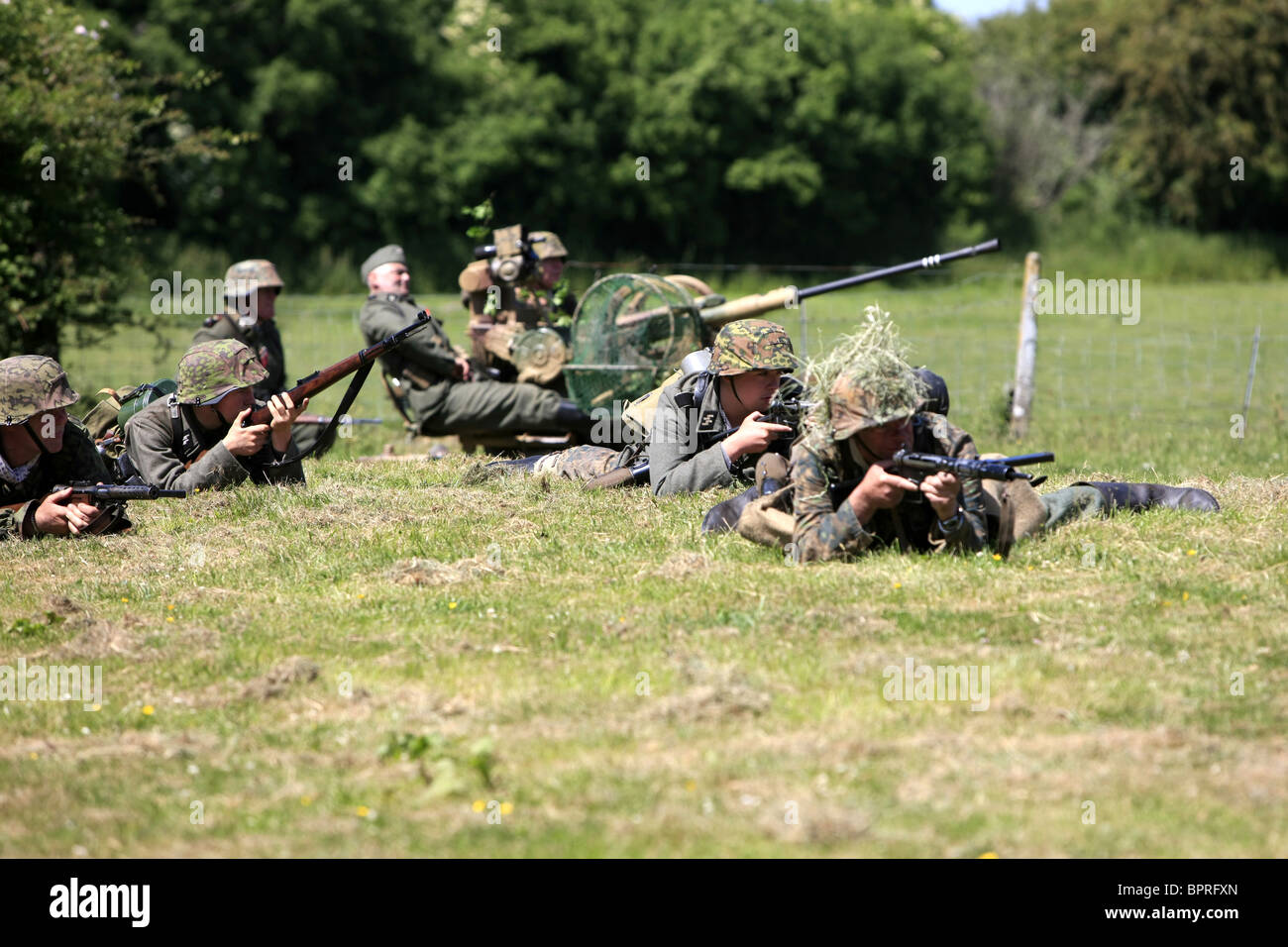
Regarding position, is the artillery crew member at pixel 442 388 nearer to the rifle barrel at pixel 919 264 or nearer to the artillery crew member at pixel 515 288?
the artillery crew member at pixel 515 288

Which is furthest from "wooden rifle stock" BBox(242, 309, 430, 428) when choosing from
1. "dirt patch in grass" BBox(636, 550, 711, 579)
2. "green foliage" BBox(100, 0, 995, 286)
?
"green foliage" BBox(100, 0, 995, 286)

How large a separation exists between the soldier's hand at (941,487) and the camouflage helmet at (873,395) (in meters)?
0.31

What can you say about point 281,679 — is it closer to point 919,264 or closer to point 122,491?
point 122,491

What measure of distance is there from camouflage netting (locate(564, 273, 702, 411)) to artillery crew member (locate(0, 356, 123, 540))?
4.30 meters

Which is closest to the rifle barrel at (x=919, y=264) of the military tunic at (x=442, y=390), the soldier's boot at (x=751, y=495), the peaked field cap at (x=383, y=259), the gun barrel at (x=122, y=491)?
the military tunic at (x=442, y=390)

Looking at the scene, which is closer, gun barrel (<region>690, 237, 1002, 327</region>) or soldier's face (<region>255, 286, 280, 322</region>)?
gun barrel (<region>690, 237, 1002, 327</region>)

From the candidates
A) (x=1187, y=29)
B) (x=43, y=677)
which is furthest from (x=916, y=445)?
(x=1187, y=29)

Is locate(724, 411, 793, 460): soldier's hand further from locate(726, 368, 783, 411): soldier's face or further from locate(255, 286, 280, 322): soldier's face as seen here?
locate(255, 286, 280, 322): soldier's face

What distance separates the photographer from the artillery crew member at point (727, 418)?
26.5ft

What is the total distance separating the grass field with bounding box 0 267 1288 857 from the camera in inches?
183

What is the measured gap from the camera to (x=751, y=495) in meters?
7.83

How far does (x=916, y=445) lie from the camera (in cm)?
684

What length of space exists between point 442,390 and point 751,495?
4862 mm
